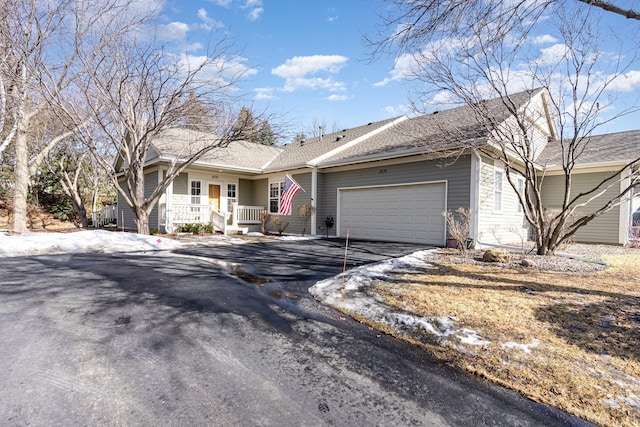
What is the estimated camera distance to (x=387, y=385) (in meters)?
2.42

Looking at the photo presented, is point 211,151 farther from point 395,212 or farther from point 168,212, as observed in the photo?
point 395,212

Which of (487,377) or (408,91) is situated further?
(408,91)

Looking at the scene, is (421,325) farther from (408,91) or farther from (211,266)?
(408,91)

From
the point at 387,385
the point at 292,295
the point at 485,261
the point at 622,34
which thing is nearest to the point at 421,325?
the point at 387,385

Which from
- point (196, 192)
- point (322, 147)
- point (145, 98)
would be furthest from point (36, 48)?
point (322, 147)

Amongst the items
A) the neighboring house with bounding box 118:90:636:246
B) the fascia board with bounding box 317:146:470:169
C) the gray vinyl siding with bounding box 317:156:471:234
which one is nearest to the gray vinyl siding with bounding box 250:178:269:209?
the neighboring house with bounding box 118:90:636:246

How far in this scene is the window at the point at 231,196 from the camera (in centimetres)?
1570

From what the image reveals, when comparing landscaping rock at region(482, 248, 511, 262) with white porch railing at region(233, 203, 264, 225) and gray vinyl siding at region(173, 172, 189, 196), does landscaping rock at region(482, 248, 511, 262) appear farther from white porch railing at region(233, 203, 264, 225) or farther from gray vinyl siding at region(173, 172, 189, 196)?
gray vinyl siding at region(173, 172, 189, 196)

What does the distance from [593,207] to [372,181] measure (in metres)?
8.50

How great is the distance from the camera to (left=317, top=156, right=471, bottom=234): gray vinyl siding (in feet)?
32.3

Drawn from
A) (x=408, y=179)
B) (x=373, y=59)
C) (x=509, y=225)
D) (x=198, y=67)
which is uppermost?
(x=198, y=67)

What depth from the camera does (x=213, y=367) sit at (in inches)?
103

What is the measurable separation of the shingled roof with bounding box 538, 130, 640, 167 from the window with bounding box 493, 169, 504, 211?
160 centimetres

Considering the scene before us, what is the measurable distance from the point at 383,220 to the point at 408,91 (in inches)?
193
